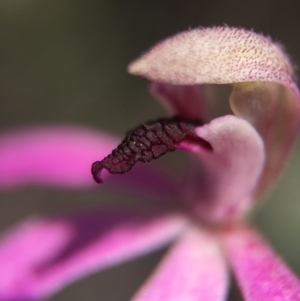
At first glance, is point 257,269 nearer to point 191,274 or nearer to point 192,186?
point 191,274

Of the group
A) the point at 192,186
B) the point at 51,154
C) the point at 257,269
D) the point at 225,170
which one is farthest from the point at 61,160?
the point at 257,269

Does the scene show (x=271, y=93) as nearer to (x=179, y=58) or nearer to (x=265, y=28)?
(x=179, y=58)

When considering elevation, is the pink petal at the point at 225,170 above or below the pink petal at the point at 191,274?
above

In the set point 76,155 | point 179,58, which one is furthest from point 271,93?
point 76,155

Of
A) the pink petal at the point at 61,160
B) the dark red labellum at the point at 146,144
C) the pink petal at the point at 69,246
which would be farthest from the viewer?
the pink petal at the point at 61,160

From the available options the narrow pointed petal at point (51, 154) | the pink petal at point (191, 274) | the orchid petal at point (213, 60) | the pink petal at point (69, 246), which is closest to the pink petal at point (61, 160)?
the narrow pointed petal at point (51, 154)

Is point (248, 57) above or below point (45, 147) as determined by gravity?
below

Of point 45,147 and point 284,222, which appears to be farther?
point 284,222

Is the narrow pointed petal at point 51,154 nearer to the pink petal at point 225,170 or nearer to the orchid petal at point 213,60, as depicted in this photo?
the pink petal at point 225,170
